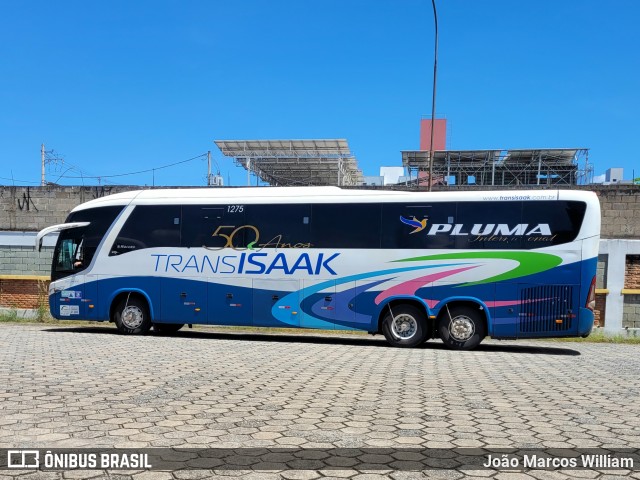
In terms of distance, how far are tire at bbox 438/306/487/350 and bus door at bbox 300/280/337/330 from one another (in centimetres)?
248

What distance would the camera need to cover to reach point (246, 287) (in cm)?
1366

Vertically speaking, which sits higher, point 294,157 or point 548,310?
point 294,157

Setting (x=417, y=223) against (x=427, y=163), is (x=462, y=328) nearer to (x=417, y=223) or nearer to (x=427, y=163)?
(x=417, y=223)

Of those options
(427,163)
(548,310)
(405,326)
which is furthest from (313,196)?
(427,163)

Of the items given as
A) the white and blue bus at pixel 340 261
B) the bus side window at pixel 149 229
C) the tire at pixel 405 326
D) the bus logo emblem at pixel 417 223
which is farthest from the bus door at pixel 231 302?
the bus logo emblem at pixel 417 223

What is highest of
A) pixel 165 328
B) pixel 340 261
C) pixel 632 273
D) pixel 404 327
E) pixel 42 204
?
pixel 42 204

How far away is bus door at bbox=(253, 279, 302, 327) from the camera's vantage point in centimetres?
1337

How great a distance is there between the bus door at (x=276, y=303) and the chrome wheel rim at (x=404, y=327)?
219 centimetres

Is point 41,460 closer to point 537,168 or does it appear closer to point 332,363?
point 332,363

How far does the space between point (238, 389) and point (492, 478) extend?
3.72 m

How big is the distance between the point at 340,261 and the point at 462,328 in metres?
3.03

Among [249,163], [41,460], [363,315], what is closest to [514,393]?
[41,460]

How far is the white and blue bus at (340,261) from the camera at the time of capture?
39.3ft

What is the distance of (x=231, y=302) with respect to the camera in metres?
13.8
